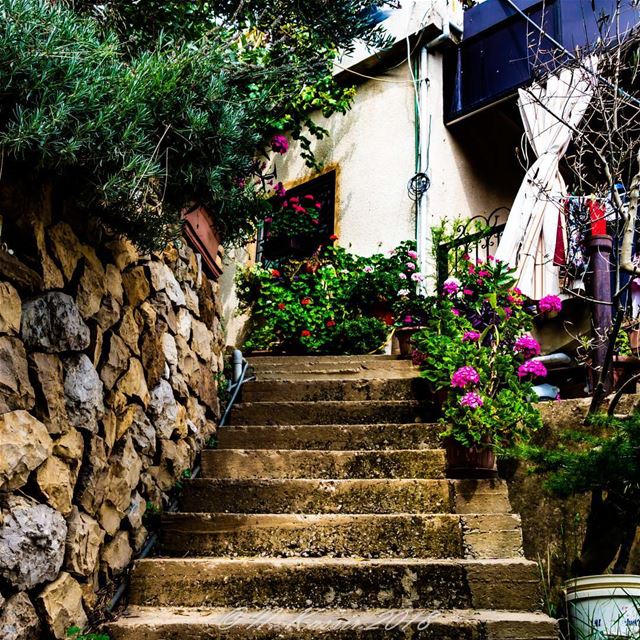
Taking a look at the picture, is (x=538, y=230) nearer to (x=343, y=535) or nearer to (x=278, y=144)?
(x=278, y=144)

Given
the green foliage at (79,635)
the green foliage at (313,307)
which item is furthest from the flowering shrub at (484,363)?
the green foliage at (79,635)

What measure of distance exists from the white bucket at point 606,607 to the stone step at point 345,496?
1.92ft

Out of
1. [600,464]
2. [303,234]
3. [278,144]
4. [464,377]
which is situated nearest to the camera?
[600,464]

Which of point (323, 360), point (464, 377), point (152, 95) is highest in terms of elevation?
point (152, 95)

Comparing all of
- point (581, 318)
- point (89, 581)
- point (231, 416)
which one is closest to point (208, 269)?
point (231, 416)

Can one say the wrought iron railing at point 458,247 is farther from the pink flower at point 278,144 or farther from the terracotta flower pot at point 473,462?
the terracotta flower pot at point 473,462

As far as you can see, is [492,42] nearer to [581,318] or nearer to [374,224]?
[374,224]

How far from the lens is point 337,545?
10.5ft

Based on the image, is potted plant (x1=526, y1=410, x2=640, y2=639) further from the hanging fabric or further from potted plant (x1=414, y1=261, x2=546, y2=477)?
the hanging fabric

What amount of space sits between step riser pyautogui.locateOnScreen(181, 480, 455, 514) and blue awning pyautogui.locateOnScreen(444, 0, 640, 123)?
13.9 ft

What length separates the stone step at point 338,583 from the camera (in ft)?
9.28

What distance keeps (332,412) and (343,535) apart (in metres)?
1.12

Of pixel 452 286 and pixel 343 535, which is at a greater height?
pixel 452 286

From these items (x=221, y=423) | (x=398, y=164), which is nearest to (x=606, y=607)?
(x=221, y=423)
